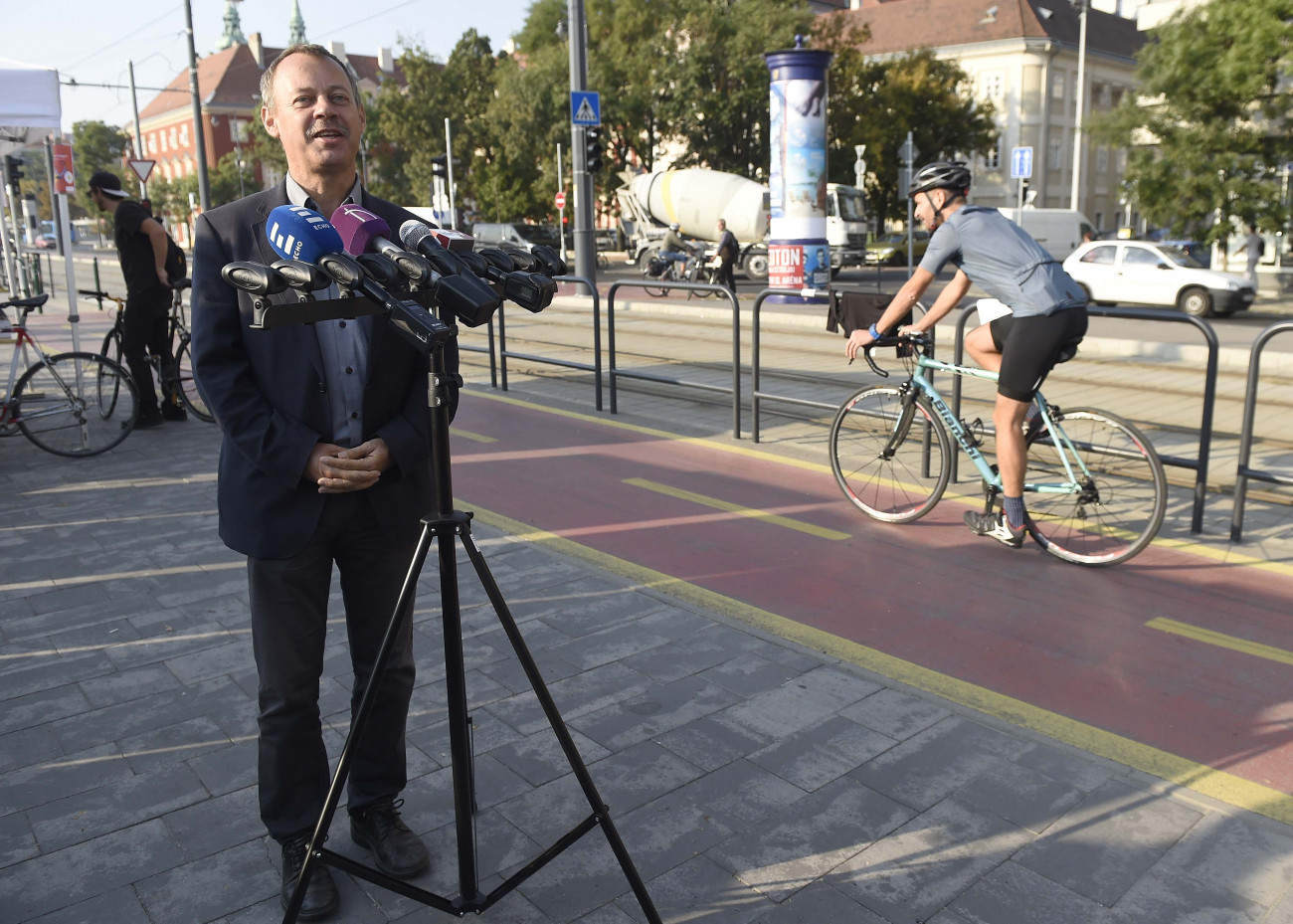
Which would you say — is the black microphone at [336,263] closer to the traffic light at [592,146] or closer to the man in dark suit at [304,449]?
the man in dark suit at [304,449]

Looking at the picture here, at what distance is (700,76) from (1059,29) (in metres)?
35.0

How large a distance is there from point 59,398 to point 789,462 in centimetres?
519

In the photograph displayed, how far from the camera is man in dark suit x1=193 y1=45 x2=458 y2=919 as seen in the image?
2574 millimetres

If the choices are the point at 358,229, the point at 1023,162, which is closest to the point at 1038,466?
the point at 358,229

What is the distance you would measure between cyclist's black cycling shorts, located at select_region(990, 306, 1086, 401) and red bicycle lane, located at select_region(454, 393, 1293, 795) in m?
0.91

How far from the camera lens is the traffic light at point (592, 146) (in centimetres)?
2086

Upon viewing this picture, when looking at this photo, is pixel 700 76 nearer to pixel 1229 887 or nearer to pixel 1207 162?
pixel 1207 162

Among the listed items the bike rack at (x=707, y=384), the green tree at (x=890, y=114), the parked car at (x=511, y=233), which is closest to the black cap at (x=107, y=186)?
the bike rack at (x=707, y=384)

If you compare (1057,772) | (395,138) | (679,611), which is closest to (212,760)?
(679,611)

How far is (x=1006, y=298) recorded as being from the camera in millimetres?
5125

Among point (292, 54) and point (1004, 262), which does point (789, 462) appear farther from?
point (292, 54)

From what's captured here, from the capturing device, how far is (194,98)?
29.8 meters

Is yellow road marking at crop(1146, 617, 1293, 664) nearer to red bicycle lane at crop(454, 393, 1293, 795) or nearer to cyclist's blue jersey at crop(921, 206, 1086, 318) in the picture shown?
red bicycle lane at crop(454, 393, 1293, 795)

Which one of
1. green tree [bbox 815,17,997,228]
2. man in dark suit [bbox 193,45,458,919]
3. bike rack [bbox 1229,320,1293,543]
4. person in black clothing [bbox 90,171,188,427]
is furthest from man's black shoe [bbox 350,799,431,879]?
green tree [bbox 815,17,997,228]
